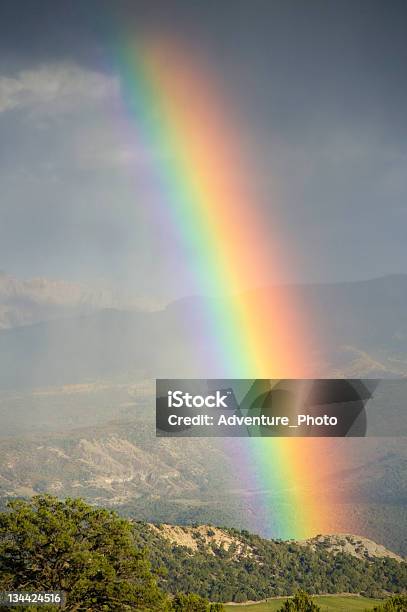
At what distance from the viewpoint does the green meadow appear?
423 feet

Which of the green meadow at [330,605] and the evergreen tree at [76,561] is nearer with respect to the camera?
the evergreen tree at [76,561]

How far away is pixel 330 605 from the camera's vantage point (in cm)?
13475

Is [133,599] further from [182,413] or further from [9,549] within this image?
[182,413]

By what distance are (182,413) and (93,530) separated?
106 ft

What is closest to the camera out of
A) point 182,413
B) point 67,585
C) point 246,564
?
point 67,585

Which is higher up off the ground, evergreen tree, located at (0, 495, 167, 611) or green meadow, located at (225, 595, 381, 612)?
green meadow, located at (225, 595, 381, 612)

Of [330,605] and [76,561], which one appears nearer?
[76,561]

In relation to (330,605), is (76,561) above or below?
below

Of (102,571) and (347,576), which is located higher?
(347,576)

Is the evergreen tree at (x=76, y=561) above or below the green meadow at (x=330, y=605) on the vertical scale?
below

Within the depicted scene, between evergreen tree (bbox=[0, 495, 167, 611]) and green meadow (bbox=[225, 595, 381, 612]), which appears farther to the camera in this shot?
green meadow (bbox=[225, 595, 381, 612])

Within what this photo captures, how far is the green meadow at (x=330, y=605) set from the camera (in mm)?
129000

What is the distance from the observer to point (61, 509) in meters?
46.7

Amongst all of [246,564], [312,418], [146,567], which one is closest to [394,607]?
[312,418]
